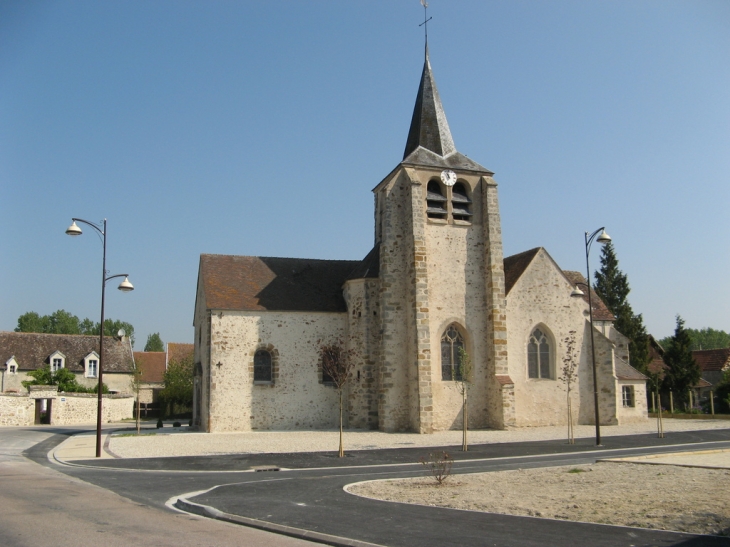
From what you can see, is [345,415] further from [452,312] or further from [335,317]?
[452,312]

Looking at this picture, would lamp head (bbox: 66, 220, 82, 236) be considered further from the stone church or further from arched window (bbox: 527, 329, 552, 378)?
arched window (bbox: 527, 329, 552, 378)

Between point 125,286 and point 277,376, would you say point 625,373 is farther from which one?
point 125,286

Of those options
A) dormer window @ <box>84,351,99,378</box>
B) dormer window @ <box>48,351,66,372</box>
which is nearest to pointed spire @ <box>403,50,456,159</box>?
dormer window @ <box>84,351,99,378</box>

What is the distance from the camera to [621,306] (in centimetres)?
5166

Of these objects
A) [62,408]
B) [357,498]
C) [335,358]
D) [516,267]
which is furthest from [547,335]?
[62,408]

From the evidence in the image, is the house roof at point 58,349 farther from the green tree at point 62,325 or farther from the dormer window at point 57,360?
the green tree at point 62,325

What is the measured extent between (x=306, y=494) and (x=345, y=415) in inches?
688

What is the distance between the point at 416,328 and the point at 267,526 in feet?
62.1

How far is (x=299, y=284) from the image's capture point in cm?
3147

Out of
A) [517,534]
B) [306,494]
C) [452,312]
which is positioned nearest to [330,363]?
[452,312]

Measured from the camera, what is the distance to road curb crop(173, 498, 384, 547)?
25.7ft

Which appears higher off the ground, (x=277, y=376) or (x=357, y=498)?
(x=277, y=376)

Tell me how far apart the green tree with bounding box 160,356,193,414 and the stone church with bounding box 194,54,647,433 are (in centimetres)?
1007

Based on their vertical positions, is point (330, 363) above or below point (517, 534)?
above
